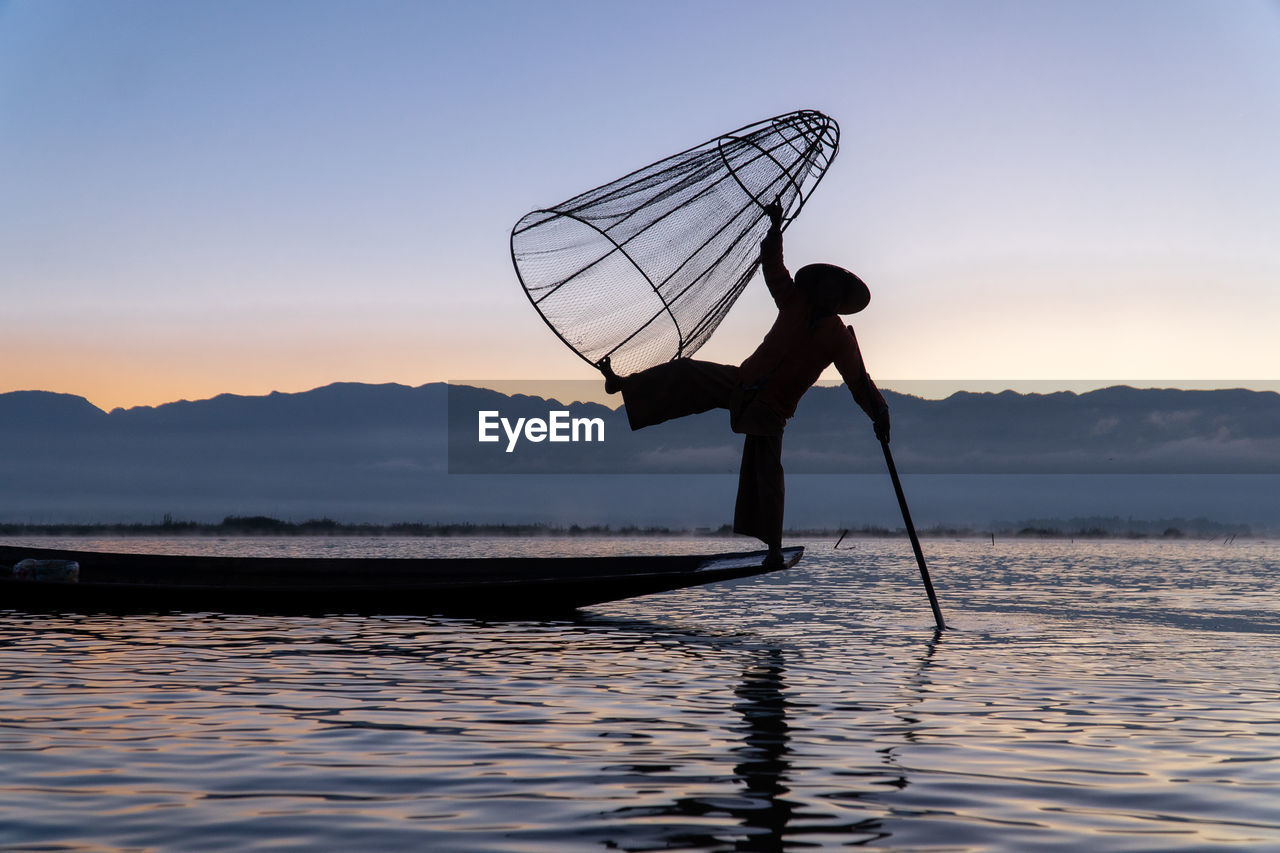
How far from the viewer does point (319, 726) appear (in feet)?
23.6

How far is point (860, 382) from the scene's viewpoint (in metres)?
11.6

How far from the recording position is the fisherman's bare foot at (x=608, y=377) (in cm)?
1084

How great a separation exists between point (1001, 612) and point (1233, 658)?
6.42 meters

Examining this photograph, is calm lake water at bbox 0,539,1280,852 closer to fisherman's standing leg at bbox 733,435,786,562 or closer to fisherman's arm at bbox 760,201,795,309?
Result: fisherman's standing leg at bbox 733,435,786,562

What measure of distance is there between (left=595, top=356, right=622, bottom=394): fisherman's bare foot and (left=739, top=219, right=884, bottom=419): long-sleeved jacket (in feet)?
4.31

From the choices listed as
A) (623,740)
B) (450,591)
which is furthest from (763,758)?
(450,591)

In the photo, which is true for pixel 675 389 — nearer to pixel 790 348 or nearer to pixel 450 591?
pixel 790 348

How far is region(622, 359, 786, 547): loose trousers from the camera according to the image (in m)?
11.0

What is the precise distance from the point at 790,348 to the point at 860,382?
38.0 inches

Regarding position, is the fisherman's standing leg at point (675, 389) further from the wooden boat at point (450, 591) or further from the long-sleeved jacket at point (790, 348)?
the wooden boat at point (450, 591)

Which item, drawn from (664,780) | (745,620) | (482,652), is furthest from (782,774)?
(745,620)

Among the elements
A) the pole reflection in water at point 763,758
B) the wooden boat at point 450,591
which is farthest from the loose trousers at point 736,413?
the pole reflection in water at point 763,758

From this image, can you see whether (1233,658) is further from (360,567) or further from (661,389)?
(360,567)

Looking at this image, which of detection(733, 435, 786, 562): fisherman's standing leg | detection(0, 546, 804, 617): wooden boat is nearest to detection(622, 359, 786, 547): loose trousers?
detection(733, 435, 786, 562): fisherman's standing leg
